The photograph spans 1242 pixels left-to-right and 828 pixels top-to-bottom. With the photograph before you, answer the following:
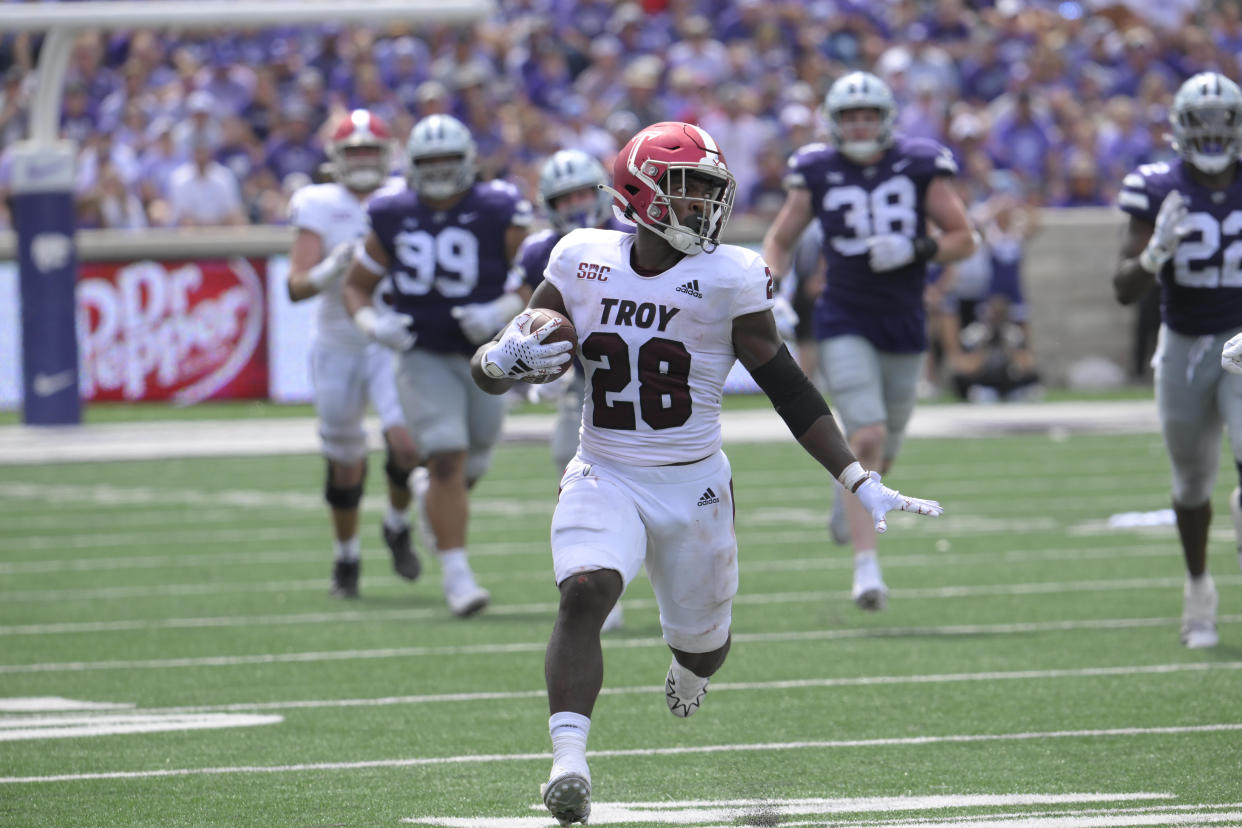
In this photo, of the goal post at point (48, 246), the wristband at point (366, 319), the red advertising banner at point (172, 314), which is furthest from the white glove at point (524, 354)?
the red advertising banner at point (172, 314)

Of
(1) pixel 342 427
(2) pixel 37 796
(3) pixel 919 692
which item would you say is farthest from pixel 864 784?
(1) pixel 342 427

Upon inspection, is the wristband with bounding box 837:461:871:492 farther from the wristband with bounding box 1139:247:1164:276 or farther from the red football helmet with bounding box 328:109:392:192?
the red football helmet with bounding box 328:109:392:192

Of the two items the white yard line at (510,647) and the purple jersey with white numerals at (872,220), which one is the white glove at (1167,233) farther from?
the purple jersey with white numerals at (872,220)

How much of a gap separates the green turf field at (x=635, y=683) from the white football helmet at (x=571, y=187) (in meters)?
1.59

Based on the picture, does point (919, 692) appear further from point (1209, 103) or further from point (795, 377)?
point (1209, 103)

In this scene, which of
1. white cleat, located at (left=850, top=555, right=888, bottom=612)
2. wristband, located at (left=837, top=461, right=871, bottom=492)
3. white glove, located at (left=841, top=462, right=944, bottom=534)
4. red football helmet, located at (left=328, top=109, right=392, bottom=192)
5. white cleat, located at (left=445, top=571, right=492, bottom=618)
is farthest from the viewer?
red football helmet, located at (left=328, top=109, right=392, bottom=192)

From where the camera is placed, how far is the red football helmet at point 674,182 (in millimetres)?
5035

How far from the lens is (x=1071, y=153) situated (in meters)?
20.8

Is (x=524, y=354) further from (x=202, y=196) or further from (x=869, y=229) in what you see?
(x=202, y=196)

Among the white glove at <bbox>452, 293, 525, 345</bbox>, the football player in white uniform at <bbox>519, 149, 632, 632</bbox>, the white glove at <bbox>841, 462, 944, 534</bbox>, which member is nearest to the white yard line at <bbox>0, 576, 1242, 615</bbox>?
the football player in white uniform at <bbox>519, 149, 632, 632</bbox>

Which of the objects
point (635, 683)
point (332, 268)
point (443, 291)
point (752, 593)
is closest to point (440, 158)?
point (443, 291)

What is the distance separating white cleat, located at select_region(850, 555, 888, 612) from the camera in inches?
312

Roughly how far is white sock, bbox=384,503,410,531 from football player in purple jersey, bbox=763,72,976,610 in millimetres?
2050

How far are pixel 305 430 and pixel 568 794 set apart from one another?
12.3m
